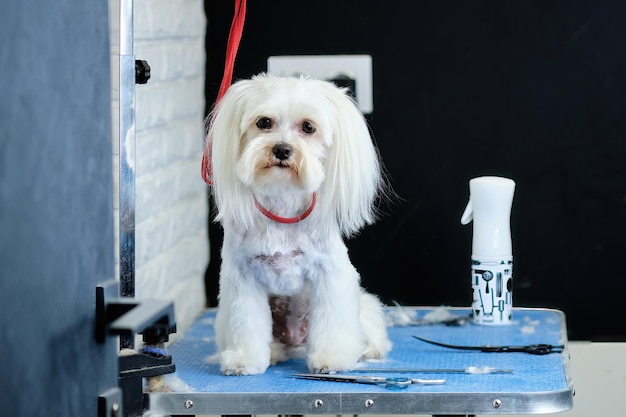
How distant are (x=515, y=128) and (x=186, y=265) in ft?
2.77

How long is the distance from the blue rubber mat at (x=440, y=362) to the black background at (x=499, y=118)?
0.26 metres

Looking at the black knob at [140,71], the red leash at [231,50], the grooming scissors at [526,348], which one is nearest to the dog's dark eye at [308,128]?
the red leash at [231,50]

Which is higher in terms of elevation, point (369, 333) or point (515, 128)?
point (515, 128)

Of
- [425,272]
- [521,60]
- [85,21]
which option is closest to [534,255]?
[425,272]

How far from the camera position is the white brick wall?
1.94 meters

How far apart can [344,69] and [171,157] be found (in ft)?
1.61

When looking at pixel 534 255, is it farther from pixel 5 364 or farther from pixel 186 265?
pixel 5 364

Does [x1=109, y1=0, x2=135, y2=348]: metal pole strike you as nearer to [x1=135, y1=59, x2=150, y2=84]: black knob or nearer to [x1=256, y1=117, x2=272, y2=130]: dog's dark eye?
[x1=135, y1=59, x2=150, y2=84]: black knob

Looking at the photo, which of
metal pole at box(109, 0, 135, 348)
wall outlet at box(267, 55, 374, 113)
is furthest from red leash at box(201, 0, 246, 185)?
wall outlet at box(267, 55, 374, 113)

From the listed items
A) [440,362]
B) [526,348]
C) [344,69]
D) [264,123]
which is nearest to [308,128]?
[264,123]

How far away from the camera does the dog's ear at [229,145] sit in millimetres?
1603

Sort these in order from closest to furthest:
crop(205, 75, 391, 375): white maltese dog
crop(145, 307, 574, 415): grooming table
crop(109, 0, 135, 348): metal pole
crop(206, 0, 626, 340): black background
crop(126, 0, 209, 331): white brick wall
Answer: crop(109, 0, 135, 348): metal pole < crop(145, 307, 574, 415): grooming table < crop(205, 75, 391, 375): white maltese dog < crop(126, 0, 209, 331): white brick wall < crop(206, 0, 626, 340): black background

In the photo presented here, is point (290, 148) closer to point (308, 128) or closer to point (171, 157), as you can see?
point (308, 128)

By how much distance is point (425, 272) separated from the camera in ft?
8.07
